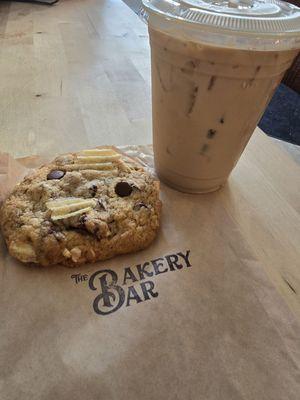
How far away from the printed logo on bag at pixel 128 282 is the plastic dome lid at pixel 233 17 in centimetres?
41

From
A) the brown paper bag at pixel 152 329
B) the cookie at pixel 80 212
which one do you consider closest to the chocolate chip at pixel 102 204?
the cookie at pixel 80 212

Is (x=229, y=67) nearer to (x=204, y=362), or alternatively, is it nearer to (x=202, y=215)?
(x=202, y=215)

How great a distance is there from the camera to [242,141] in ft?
2.34

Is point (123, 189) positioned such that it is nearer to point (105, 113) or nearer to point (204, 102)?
point (204, 102)

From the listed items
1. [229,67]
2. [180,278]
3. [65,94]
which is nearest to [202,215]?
[180,278]

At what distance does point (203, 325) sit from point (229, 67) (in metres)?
0.45

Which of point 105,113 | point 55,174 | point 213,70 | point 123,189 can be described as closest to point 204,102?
point 213,70

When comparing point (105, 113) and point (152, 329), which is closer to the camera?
point (152, 329)

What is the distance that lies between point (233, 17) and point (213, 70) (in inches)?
3.4

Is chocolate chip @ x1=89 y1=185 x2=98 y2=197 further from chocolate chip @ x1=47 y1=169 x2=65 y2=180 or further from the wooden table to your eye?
the wooden table

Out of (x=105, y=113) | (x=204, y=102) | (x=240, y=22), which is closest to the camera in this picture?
(x=240, y=22)

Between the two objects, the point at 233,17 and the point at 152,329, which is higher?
the point at 233,17

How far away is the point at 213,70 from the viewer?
1.90 ft

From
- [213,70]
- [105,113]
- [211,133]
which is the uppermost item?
[213,70]
